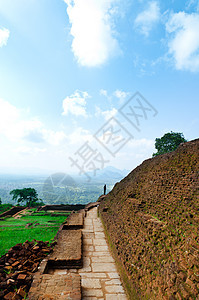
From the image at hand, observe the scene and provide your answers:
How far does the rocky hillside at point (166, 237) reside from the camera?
7.28 feet

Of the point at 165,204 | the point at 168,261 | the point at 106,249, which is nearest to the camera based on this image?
the point at 168,261

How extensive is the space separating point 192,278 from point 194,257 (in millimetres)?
293

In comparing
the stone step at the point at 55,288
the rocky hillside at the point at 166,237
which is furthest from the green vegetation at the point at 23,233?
the rocky hillside at the point at 166,237

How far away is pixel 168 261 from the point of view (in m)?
2.53

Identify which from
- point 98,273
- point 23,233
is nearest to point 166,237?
point 98,273

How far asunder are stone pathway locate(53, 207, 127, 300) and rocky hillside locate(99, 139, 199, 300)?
34 cm

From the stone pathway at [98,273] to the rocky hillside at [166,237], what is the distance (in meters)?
0.34

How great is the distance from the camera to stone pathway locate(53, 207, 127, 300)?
310cm

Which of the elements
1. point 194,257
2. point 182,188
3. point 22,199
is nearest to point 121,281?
point 194,257

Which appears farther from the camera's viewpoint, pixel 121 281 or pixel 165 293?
pixel 121 281

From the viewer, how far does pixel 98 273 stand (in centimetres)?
382

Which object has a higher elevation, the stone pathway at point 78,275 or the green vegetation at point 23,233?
the stone pathway at point 78,275

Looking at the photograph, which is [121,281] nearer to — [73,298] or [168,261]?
[73,298]

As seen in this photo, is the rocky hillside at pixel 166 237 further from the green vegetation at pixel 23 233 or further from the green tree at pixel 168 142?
the green tree at pixel 168 142
